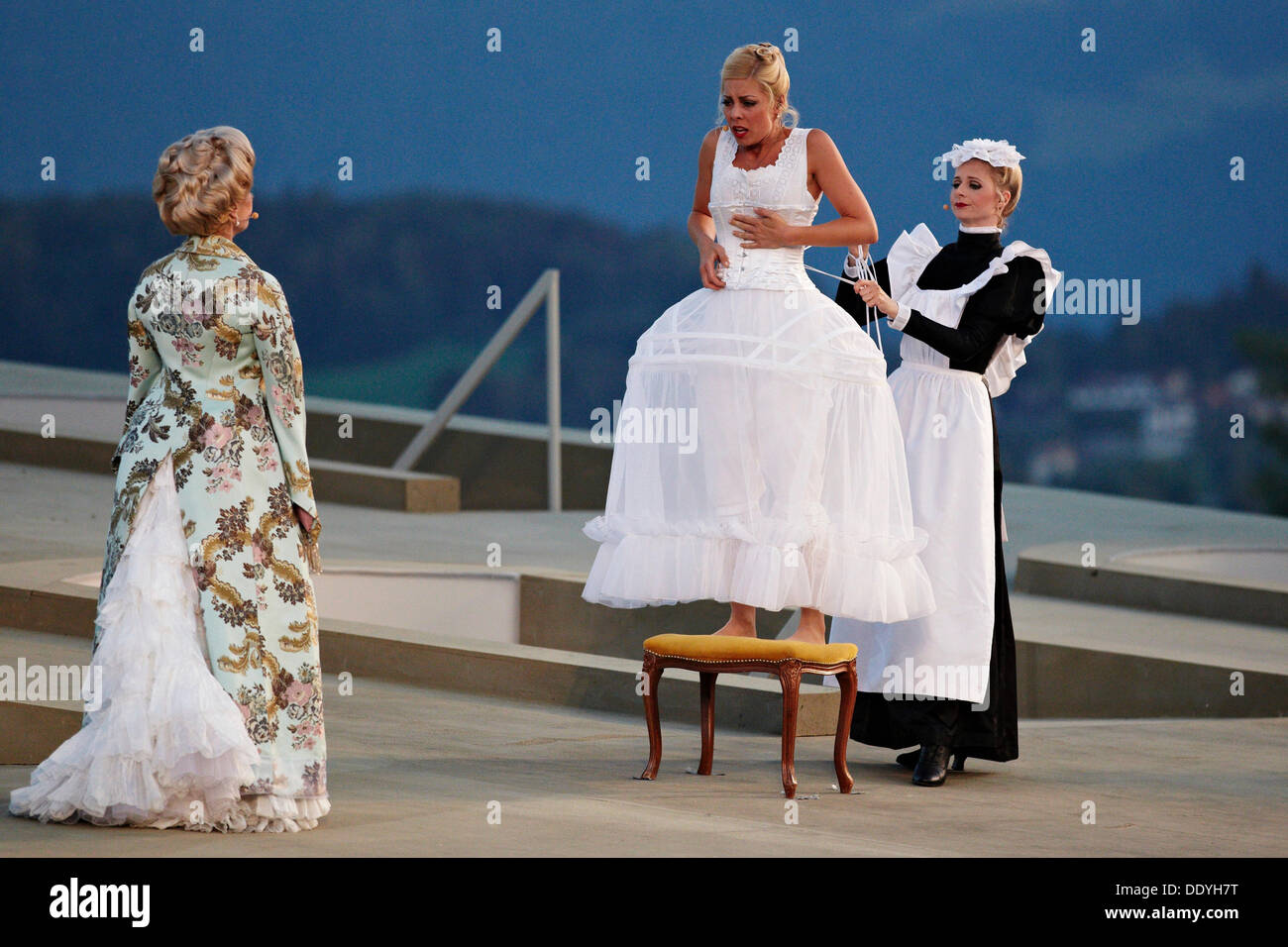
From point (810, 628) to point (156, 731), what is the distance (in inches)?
66.2

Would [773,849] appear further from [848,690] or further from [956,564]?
[956,564]

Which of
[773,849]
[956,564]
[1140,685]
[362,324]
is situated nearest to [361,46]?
[362,324]

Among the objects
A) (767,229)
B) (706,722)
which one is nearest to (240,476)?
(767,229)

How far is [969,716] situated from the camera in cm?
495

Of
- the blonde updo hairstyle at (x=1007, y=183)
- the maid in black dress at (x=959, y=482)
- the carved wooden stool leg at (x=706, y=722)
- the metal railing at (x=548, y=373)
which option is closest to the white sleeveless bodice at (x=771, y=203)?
the maid in black dress at (x=959, y=482)

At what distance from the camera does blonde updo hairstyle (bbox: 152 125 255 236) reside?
12.5 ft

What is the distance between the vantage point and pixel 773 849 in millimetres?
3748

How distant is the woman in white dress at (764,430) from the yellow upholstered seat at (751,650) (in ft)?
0.31

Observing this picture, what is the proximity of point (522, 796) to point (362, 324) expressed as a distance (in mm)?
14601

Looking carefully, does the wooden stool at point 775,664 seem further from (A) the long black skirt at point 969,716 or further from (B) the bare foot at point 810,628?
(A) the long black skirt at point 969,716

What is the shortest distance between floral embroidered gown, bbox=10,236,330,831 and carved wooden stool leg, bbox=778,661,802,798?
1.18 meters

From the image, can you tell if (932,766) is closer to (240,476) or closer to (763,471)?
(763,471)

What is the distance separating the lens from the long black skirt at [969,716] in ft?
16.0

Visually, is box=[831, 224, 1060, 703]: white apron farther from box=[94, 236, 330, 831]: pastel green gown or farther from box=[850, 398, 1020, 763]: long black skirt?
box=[94, 236, 330, 831]: pastel green gown
